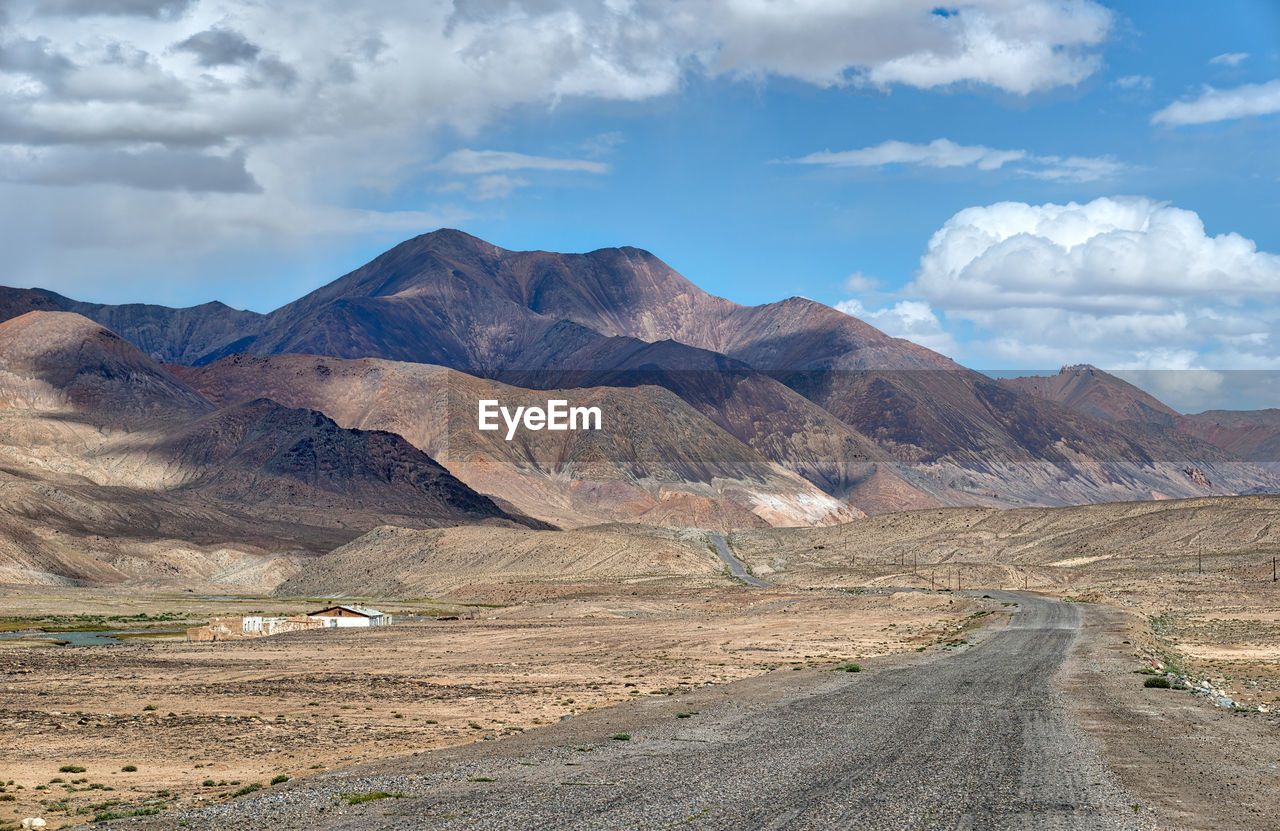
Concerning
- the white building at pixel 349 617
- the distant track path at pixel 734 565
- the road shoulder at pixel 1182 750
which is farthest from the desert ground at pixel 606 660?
the distant track path at pixel 734 565

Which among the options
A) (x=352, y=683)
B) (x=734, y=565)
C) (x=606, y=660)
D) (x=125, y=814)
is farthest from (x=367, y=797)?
(x=734, y=565)

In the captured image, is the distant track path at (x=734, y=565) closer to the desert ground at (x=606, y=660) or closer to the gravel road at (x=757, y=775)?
the desert ground at (x=606, y=660)

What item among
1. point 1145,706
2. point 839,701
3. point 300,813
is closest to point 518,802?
point 300,813

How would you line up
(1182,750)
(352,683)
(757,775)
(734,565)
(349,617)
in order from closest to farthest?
(757,775)
(1182,750)
(352,683)
(349,617)
(734,565)

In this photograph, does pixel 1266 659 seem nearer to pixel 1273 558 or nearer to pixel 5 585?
pixel 1273 558

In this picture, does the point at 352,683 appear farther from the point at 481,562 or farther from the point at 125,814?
the point at 481,562
